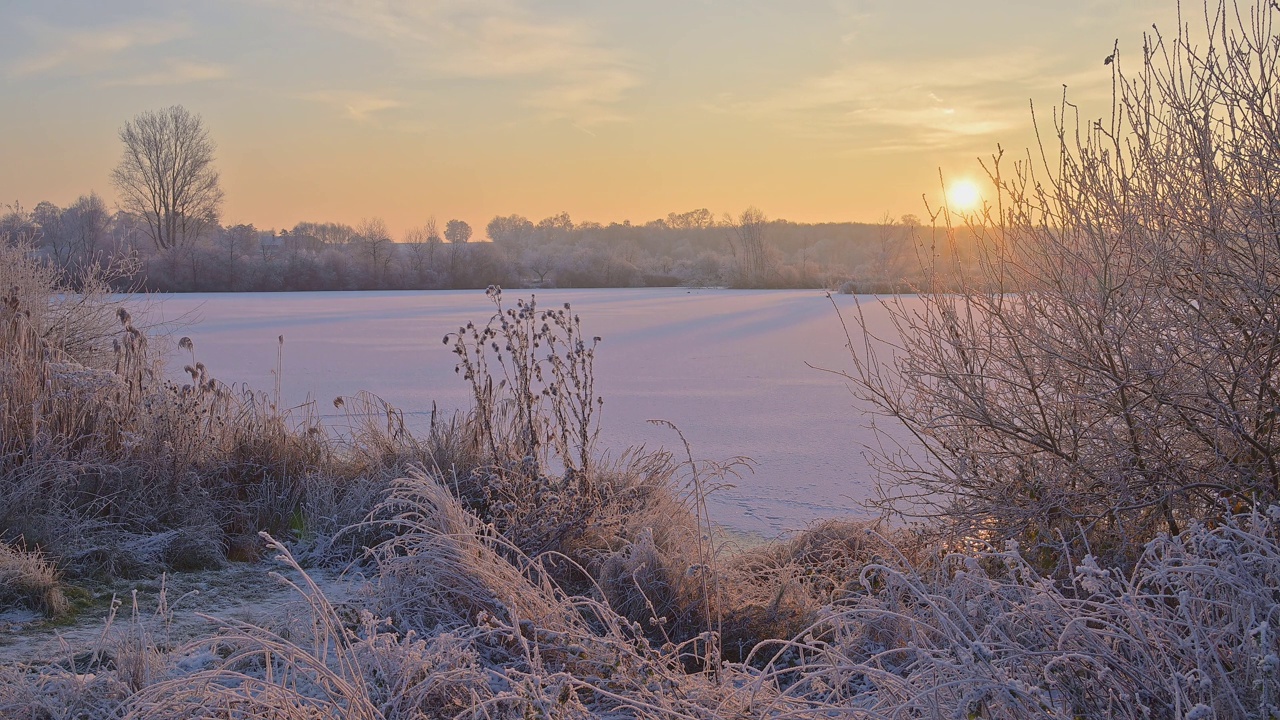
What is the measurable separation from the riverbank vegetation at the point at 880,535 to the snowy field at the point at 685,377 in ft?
2.54

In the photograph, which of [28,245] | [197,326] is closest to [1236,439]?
[28,245]

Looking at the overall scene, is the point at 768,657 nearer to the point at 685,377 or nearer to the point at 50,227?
the point at 685,377

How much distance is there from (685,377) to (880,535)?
23.5 feet

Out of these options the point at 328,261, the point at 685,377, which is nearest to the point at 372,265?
the point at 328,261

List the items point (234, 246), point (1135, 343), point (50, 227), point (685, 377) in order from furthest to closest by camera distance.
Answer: point (234, 246), point (50, 227), point (685, 377), point (1135, 343)

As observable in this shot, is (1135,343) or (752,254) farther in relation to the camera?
(752,254)

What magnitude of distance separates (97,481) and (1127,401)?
4.84 m

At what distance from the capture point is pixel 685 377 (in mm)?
10930

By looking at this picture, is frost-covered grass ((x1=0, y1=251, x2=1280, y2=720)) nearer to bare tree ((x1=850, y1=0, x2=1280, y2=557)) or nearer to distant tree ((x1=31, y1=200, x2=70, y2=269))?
bare tree ((x1=850, y1=0, x2=1280, y2=557))

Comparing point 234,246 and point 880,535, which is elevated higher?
point 234,246

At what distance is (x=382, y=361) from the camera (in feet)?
39.6

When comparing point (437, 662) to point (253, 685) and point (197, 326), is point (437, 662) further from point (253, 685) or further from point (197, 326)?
point (197, 326)

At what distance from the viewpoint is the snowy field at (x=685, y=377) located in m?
6.01

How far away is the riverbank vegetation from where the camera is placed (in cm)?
226
